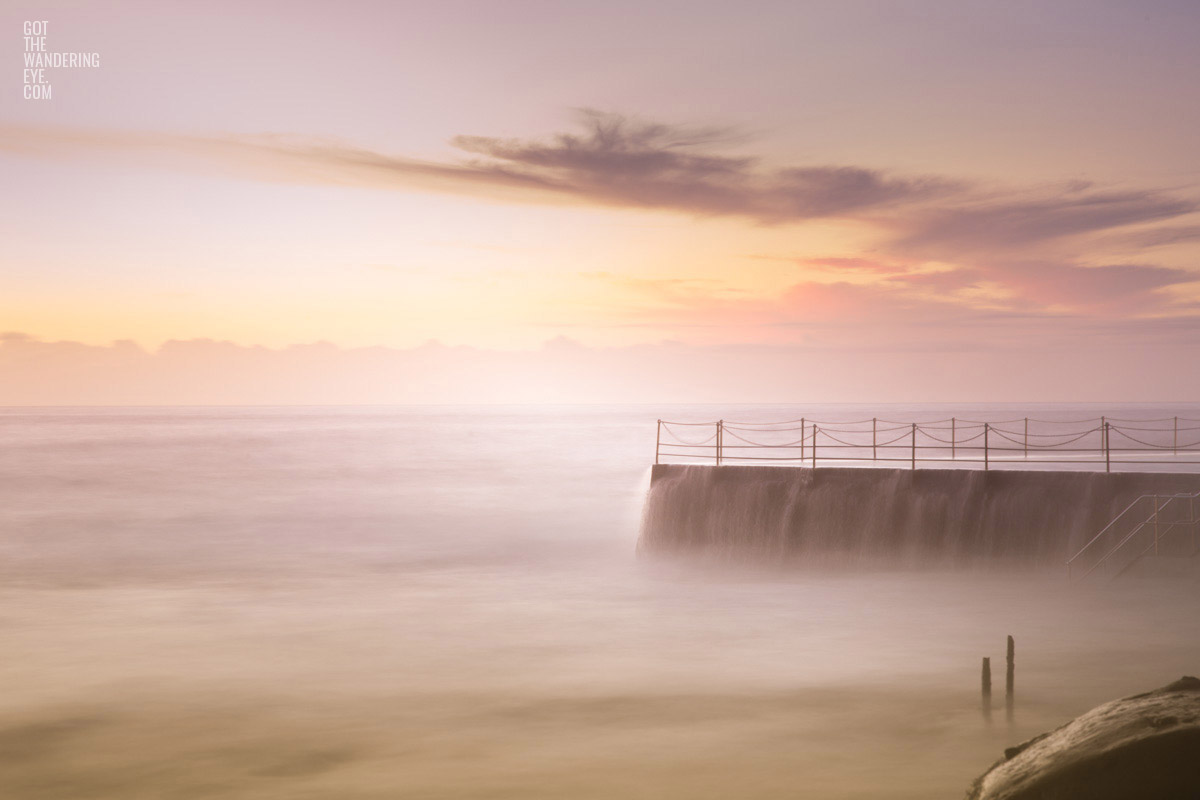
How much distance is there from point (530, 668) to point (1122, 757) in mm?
11938

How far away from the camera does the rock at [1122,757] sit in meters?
5.82

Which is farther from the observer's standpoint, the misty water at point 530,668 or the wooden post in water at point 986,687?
the wooden post in water at point 986,687

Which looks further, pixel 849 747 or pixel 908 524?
pixel 908 524

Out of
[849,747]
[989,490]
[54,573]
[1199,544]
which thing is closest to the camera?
[849,747]

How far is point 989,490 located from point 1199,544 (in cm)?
416

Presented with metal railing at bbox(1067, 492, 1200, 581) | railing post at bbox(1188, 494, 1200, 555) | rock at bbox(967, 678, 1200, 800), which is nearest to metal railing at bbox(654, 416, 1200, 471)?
metal railing at bbox(1067, 492, 1200, 581)

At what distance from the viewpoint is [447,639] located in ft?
63.9

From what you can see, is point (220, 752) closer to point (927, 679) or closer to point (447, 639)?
point (447, 639)

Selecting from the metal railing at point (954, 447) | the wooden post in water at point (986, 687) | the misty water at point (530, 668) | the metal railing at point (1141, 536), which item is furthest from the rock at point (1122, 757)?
the metal railing at point (1141, 536)

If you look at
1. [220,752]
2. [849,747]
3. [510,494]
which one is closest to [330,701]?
[220,752]

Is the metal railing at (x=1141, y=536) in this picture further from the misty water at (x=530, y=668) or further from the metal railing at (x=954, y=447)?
the metal railing at (x=954, y=447)

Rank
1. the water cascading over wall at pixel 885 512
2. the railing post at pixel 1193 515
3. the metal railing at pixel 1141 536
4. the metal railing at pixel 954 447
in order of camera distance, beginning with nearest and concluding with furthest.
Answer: the railing post at pixel 1193 515 < the metal railing at pixel 1141 536 < the water cascading over wall at pixel 885 512 < the metal railing at pixel 954 447

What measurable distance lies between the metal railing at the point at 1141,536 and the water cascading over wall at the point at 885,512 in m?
0.26

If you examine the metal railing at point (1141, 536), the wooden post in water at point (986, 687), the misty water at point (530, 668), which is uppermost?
the metal railing at point (1141, 536)
